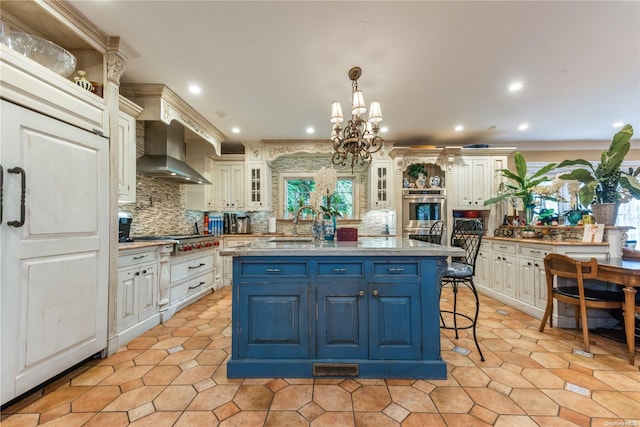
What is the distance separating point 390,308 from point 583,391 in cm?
136

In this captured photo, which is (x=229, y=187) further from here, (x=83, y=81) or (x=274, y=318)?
(x=274, y=318)

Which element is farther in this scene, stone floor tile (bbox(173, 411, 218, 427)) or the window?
the window

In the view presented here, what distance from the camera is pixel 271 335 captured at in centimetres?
188

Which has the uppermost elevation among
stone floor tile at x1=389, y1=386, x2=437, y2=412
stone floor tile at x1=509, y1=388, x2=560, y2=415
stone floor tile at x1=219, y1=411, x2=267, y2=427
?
stone floor tile at x1=219, y1=411, x2=267, y2=427

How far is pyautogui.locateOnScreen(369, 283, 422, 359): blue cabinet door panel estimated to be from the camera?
1.86 meters

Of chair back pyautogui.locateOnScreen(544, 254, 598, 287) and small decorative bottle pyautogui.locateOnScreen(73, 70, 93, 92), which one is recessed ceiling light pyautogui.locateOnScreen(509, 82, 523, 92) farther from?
small decorative bottle pyautogui.locateOnScreen(73, 70, 93, 92)

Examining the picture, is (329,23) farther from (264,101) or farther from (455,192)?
(455,192)

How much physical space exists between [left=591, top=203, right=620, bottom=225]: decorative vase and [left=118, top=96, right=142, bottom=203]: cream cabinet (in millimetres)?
5045

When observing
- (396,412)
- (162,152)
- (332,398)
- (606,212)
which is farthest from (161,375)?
(606,212)

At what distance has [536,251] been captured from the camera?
311 cm

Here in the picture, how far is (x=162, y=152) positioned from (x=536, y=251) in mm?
4890

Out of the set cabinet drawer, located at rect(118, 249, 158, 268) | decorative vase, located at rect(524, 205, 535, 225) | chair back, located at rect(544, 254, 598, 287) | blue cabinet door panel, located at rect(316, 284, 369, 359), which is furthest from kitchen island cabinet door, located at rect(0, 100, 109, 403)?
decorative vase, located at rect(524, 205, 535, 225)

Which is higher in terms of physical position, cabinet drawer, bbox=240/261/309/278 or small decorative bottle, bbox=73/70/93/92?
small decorative bottle, bbox=73/70/93/92

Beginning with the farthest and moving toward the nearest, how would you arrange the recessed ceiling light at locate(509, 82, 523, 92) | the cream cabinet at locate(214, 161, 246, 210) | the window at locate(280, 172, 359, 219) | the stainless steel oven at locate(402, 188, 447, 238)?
the window at locate(280, 172, 359, 219) → the cream cabinet at locate(214, 161, 246, 210) → the stainless steel oven at locate(402, 188, 447, 238) → the recessed ceiling light at locate(509, 82, 523, 92)
